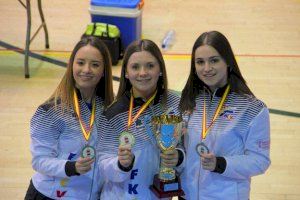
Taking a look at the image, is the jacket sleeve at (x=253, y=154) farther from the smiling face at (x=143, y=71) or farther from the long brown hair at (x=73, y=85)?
the long brown hair at (x=73, y=85)

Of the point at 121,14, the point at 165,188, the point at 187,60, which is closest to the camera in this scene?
the point at 165,188

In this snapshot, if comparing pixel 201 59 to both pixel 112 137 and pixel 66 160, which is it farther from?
pixel 66 160

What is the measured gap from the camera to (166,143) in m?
2.64

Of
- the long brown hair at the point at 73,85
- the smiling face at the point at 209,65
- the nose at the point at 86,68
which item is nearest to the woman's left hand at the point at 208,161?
the smiling face at the point at 209,65

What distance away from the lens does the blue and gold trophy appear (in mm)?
2637

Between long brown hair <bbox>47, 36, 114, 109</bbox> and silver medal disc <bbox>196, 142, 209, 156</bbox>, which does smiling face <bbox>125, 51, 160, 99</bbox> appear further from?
silver medal disc <bbox>196, 142, 209, 156</bbox>

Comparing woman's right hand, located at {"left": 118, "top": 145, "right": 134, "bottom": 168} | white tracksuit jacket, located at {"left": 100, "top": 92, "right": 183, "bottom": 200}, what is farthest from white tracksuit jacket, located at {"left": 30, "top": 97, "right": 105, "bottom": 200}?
woman's right hand, located at {"left": 118, "top": 145, "right": 134, "bottom": 168}

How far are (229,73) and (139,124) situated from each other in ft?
1.88

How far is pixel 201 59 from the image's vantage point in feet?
9.05

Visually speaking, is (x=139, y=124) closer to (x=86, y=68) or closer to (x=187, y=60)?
(x=86, y=68)

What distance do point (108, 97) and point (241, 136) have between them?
31.9 inches

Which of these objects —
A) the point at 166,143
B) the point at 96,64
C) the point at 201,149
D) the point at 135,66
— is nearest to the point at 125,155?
the point at 166,143

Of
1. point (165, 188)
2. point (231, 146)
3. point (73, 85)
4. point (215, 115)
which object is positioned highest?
point (73, 85)

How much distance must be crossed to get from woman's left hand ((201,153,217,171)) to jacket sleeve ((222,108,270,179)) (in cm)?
9
